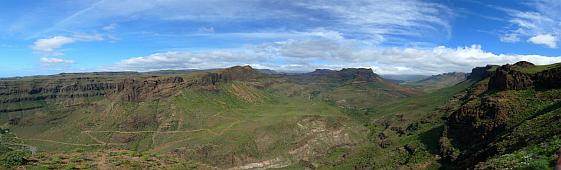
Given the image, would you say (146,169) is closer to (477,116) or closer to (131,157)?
(131,157)

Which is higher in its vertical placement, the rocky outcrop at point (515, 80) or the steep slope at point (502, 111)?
the rocky outcrop at point (515, 80)

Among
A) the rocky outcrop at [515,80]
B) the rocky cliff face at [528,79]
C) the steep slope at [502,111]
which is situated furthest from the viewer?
the rocky outcrop at [515,80]

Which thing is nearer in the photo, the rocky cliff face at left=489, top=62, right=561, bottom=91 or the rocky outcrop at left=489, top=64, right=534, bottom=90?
the rocky cliff face at left=489, top=62, right=561, bottom=91

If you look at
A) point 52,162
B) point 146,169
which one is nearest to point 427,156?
point 146,169

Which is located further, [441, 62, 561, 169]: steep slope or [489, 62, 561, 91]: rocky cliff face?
[489, 62, 561, 91]: rocky cliff face

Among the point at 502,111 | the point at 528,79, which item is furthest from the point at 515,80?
the point at 502,111

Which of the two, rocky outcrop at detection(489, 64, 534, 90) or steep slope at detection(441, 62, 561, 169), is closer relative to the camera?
steep slope at detection(441, 62, 561, 169)

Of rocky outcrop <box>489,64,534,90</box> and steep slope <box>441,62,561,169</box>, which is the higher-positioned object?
rocky outcrop <box>489,64,534,90</box>

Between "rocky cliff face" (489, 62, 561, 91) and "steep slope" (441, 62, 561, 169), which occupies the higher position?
"rocky cliff face" (489, 62, 561, 91)

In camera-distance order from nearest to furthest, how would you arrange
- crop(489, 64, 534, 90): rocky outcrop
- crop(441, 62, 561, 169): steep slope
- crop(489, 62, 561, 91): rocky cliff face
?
crop(441, 62, 561, 169): steep slope
crop(489, 62, 561, 91): rocky cliff face
crop(489, 64, 534, 90): rocky outcrop

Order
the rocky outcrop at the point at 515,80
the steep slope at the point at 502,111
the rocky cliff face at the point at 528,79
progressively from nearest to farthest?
the steep slope at the point at 502,111 < the rocky cliff face at the point at 528,79 < the rocky outcrop at the point at 515,80

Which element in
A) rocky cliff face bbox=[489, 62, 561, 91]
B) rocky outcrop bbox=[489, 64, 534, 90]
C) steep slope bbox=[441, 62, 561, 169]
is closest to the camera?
steep slope bbox=[441, 62, 561, 169]

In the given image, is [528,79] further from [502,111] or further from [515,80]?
[502,111]

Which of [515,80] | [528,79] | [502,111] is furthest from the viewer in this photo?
[515,80]
